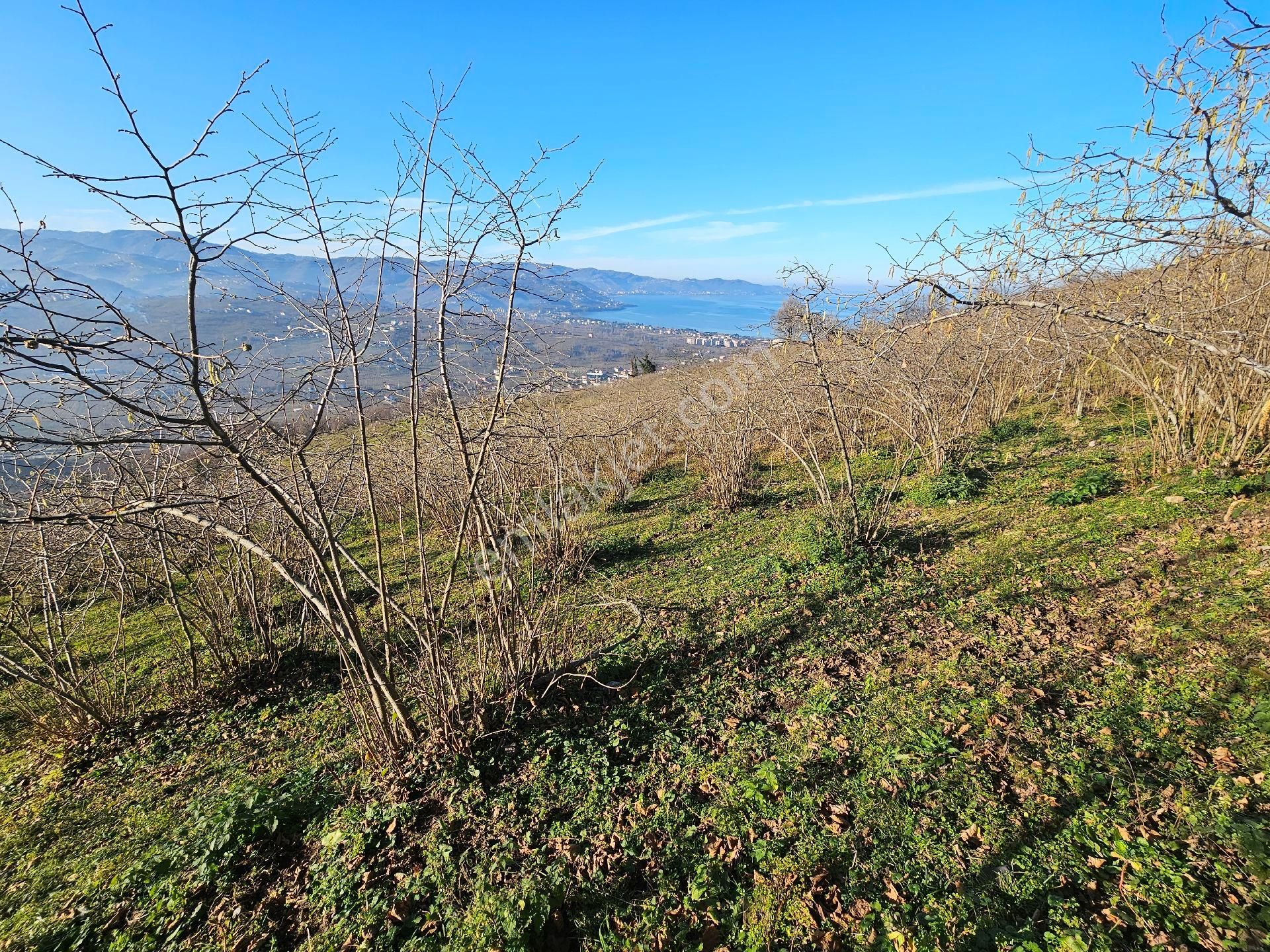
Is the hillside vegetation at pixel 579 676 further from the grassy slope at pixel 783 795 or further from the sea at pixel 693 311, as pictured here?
the sea at pixel 693 311

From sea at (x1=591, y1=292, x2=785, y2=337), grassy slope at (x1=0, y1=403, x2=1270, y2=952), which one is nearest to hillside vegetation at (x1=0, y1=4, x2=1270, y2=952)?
grassy slope at (x1=0, y1=403, x2=1270, y2=952)

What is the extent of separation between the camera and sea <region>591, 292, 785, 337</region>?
4381 cm

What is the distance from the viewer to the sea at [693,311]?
43812 mm

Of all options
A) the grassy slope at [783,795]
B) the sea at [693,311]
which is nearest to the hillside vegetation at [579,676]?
the grassy slope at [783,795]

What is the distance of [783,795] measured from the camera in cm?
271

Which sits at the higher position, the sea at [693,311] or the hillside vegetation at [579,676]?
the sea at [693,311]

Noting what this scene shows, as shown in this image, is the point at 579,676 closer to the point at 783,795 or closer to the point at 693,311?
the point at 783,795

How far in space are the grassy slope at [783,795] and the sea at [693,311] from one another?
3209 cm

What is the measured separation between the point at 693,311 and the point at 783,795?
5798cm

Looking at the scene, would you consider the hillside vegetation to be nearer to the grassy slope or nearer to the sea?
the grassy slope

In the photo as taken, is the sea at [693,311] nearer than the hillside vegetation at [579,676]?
No

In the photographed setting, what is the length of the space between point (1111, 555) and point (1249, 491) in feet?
5.01

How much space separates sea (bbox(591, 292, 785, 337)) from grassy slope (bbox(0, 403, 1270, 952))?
105 ft

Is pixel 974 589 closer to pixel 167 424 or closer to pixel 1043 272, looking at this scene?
pixel 1043 272
